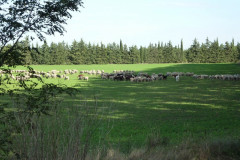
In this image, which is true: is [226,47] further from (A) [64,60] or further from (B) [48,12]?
(B) [48,12]

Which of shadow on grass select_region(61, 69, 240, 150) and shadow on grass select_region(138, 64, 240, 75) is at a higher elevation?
shadow on grass select_region(138, 64, 240, 75)

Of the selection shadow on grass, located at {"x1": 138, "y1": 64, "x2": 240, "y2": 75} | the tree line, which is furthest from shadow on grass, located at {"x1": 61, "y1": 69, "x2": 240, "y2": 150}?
the tree line

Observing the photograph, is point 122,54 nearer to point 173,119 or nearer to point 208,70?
point 208,70

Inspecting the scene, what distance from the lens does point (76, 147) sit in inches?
145

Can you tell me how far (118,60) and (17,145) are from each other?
83.5 meters

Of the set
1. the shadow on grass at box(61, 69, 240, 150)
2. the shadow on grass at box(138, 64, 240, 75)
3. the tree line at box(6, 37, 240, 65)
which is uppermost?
the tree line at box(6, 37, 240, 65)

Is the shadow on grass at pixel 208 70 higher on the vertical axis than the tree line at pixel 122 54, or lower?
lower

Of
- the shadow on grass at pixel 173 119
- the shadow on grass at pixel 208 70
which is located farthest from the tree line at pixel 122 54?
the shadow on grass at pixel 173 119

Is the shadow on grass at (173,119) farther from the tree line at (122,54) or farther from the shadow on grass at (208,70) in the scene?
the tree line at (122,54)

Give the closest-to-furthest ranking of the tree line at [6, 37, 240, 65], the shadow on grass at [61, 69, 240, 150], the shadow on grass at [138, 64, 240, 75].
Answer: the shadow on grass at [61, 69, 240, 150]
the shadow on grass at [138, 64, 240, 75]
the tree line at [6, 37, 240, 65]

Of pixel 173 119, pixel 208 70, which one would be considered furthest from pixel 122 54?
pixel 173 119

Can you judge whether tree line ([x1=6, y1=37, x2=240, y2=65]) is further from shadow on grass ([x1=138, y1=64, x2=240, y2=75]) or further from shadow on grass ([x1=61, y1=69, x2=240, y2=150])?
shadow on grass ([x1=61, y1=69, x2=240, y2=150])

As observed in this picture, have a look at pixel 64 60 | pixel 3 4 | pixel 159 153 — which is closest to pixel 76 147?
pixel 159 153

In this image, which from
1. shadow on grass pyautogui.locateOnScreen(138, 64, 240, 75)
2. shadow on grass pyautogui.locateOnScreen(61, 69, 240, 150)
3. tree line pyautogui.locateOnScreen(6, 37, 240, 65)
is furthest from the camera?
tree line pyautogui.locateOnScreen(6, 37, 240, 65)
